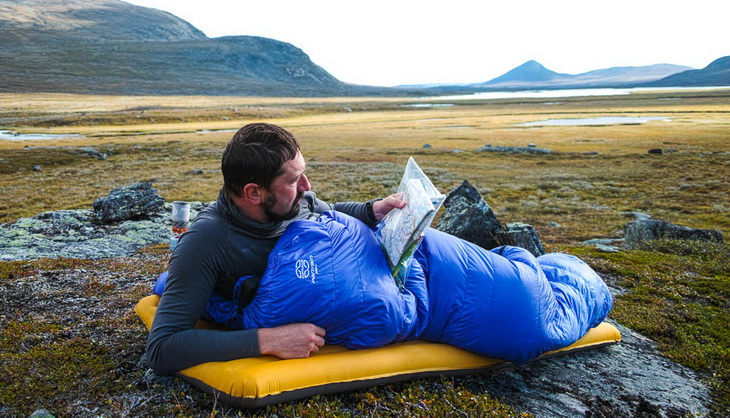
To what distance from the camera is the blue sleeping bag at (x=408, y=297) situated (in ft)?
11.5

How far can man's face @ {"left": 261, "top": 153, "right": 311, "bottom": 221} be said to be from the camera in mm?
3523

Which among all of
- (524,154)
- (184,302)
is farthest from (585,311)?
(524,154)

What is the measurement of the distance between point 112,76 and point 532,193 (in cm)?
17581

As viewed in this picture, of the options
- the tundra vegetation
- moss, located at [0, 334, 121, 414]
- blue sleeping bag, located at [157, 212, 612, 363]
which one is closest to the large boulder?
the tundra vegetation

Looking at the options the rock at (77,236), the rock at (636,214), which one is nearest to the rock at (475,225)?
the rock at (77,236)

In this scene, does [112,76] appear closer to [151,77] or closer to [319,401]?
[151,77]

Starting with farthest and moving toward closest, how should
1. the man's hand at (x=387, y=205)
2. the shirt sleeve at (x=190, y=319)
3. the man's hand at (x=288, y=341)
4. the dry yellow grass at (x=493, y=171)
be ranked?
the dry yellow grass at (x=493, y=171), the man's hand at (x=387, y=205), the man's hand at (x=288, y=341), the shirt sleeve at (x=190, y=319)

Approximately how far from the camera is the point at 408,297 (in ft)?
12.3

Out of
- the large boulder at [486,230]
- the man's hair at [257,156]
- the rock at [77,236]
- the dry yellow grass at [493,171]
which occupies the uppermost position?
the man's hair at [257,156]

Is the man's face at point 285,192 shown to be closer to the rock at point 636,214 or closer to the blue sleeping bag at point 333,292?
the blue sleeping bag at point 333,292

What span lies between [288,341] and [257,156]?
137 centimetres

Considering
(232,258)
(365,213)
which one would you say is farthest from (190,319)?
(365,213)

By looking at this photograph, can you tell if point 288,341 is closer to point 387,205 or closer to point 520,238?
point 387,205

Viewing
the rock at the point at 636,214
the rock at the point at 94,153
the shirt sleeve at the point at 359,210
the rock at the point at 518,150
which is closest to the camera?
the shirt sleeve at the point at 359,210
